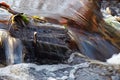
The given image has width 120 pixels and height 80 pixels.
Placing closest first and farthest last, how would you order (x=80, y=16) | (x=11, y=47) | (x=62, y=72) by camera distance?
1. (x=62, y=72)
2. (x=11, y=47)
3. (x=80, y=16)

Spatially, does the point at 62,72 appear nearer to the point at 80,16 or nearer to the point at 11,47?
the point at 11,47

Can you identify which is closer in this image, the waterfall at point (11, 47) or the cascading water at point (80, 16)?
the waterfall at point (11, 47)

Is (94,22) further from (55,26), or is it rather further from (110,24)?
(55,26)

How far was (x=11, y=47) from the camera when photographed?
4902 mm

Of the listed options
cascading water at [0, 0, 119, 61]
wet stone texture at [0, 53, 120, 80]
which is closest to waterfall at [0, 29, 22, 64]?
wet stone texture at [0, 53, 120, 80]

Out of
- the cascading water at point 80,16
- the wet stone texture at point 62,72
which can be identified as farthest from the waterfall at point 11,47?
the cascading water at point 80,16

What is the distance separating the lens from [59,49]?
5.04 meters

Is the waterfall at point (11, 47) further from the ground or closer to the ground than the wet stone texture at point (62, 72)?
further from the ground

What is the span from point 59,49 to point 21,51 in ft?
1.72

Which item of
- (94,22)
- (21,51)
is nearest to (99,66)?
(21,51)

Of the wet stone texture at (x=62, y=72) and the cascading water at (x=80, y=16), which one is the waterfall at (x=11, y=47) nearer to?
the wet stone texture at (x=62, y=72)

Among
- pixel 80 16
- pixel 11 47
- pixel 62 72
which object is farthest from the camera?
pixel 80 16

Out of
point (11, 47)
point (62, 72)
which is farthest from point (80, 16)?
point (62, 72)

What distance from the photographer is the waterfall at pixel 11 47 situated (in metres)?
4.82
